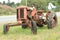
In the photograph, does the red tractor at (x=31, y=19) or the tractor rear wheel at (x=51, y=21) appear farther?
the tractor rear wheel at (x=51, y=21)

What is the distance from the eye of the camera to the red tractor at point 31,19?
46.7 ft

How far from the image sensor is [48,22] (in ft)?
52.4

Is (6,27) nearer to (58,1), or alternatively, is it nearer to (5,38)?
(5,38)

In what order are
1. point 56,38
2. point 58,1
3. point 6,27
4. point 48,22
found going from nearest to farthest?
point 56,38 < point 6,27 < point 48,22 < point 58,1

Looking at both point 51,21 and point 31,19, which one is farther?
point 51,21

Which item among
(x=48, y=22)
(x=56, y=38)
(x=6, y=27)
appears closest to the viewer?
(x=56, y=38)

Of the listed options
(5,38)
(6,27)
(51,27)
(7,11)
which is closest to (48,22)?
(51,27)

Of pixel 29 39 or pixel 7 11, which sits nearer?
pixel 29 39

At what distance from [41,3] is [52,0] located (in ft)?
26.1

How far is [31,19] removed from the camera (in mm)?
14570

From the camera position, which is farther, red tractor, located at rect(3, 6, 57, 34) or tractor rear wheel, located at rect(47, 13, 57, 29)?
tractor rear wheel, located at rect(47, 13, 57, 29)

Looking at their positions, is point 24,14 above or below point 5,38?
above

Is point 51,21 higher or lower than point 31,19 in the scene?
lower

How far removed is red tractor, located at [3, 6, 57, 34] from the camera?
46.7 feet
